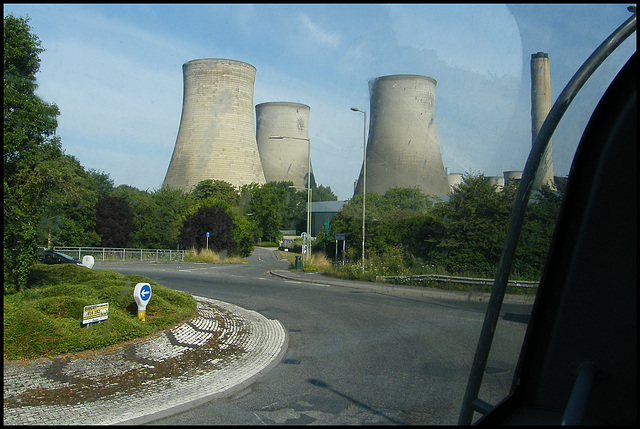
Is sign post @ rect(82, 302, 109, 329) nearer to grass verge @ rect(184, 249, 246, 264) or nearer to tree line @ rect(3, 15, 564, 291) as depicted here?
tree line @ rect(3, 15, 564, 291)

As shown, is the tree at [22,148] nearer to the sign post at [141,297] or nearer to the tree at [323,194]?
the sign post at [141,297]

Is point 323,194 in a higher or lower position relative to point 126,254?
higher

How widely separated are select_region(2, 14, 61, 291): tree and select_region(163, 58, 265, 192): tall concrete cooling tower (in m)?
26.5

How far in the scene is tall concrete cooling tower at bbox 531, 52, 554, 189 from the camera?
2.20 m

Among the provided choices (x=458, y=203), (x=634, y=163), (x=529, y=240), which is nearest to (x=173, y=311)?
(x=458, y=203)

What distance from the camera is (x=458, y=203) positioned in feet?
31.9

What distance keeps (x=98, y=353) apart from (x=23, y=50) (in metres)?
5.04

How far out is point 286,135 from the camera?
3875cm

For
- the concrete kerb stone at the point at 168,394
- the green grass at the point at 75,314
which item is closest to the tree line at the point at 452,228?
the concrete kerb stone at the point at 168,394

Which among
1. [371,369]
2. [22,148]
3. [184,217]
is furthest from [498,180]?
[184,217]

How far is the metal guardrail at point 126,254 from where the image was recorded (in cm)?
2777

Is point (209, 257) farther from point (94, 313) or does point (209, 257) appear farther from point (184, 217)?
point (94, 313)

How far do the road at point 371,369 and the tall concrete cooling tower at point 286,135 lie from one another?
2543 cm

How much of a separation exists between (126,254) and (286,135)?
14879mm
